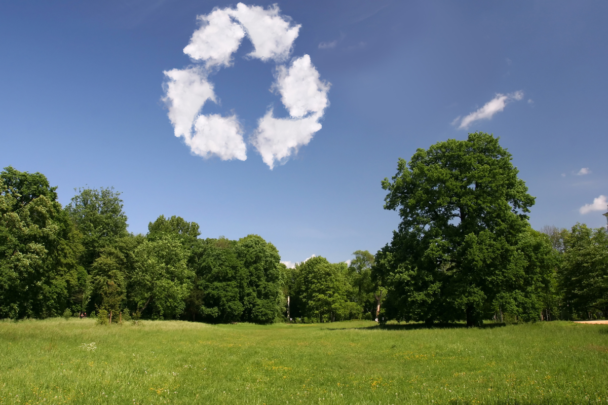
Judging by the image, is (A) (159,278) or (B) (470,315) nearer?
(B) (470,315)

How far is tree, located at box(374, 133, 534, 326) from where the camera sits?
29516mm

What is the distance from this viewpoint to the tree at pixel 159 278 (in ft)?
174

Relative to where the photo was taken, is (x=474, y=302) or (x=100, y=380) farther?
(x=474, y=302)

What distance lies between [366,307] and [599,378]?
84201mm

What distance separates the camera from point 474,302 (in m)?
29.2

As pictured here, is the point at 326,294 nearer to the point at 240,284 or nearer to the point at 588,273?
the point at 240,284

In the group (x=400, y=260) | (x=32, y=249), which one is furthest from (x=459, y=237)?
(x=32, y=249)

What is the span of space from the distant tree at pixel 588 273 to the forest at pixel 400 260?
166mm

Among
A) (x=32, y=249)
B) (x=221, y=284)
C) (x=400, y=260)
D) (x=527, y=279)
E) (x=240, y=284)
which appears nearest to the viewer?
(x=527, y=279)

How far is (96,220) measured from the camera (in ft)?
197

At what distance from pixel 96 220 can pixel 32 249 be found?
82.1 feet

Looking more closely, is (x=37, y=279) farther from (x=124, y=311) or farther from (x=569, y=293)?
(x=569, y=293)

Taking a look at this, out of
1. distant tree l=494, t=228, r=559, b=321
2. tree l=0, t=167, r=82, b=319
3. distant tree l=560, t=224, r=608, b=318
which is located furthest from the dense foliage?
tree l=0, t=167, r=82, b=319

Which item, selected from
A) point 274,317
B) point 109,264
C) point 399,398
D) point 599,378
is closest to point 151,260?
point 109,264
